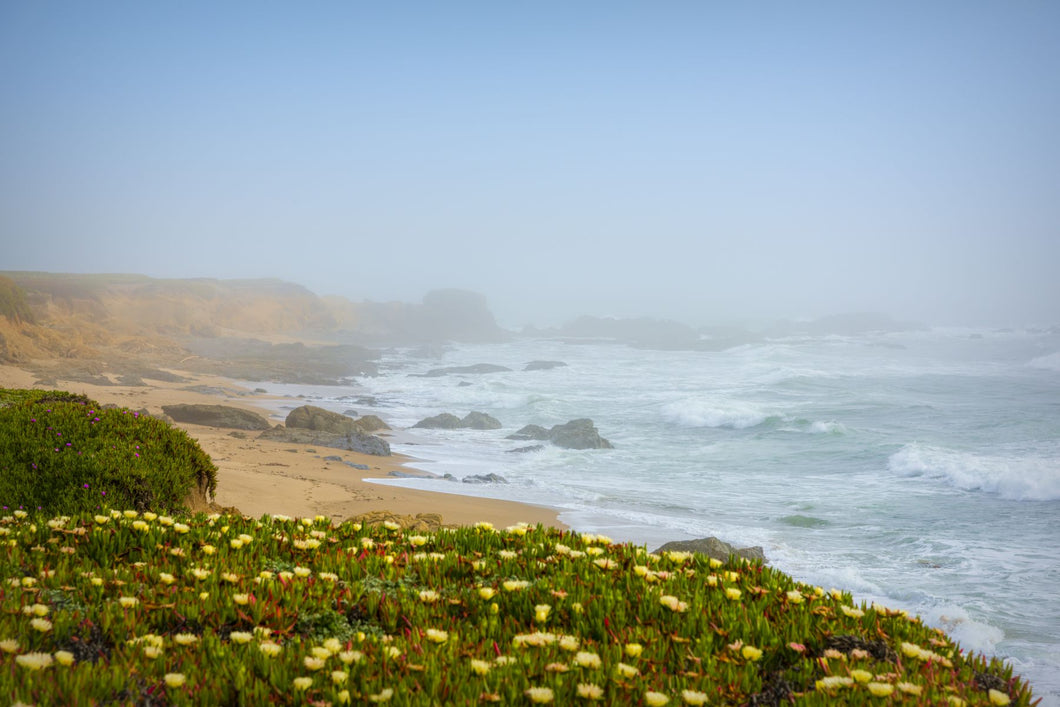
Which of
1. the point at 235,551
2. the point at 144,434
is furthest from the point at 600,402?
the point at 235,551

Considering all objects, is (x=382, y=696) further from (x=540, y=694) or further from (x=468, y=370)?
(x=468, y=370)

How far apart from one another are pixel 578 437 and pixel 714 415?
11.7m

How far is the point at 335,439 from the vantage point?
25.0 meters

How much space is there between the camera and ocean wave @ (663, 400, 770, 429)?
124 ft

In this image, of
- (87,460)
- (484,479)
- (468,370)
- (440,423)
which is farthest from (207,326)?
(87,460)

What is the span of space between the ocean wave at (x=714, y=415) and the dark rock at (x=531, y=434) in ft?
31.0

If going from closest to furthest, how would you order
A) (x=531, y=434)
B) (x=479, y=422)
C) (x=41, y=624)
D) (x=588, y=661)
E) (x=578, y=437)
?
(x=588, y=661) < (x=41, y=624) < (x=578, y=437) < (x=531, y=434) < (x=479, y=422)

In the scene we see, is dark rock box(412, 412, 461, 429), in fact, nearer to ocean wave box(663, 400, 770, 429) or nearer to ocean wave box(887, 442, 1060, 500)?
ocean wave box(663, 400, 770, 429)

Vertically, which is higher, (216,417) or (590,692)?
(590,692)

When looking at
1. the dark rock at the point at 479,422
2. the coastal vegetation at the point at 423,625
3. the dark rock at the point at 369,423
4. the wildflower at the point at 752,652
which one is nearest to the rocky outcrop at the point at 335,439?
the dark rock at the point at 369,423

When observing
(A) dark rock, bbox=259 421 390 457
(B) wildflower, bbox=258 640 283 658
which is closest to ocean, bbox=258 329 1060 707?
(A) dark rock, bbox=259 421 390 457

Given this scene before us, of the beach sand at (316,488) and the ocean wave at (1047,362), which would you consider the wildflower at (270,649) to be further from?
the ocean wave at (1047,362)

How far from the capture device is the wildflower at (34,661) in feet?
8.50

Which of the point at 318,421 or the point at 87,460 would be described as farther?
the point at 318,421
